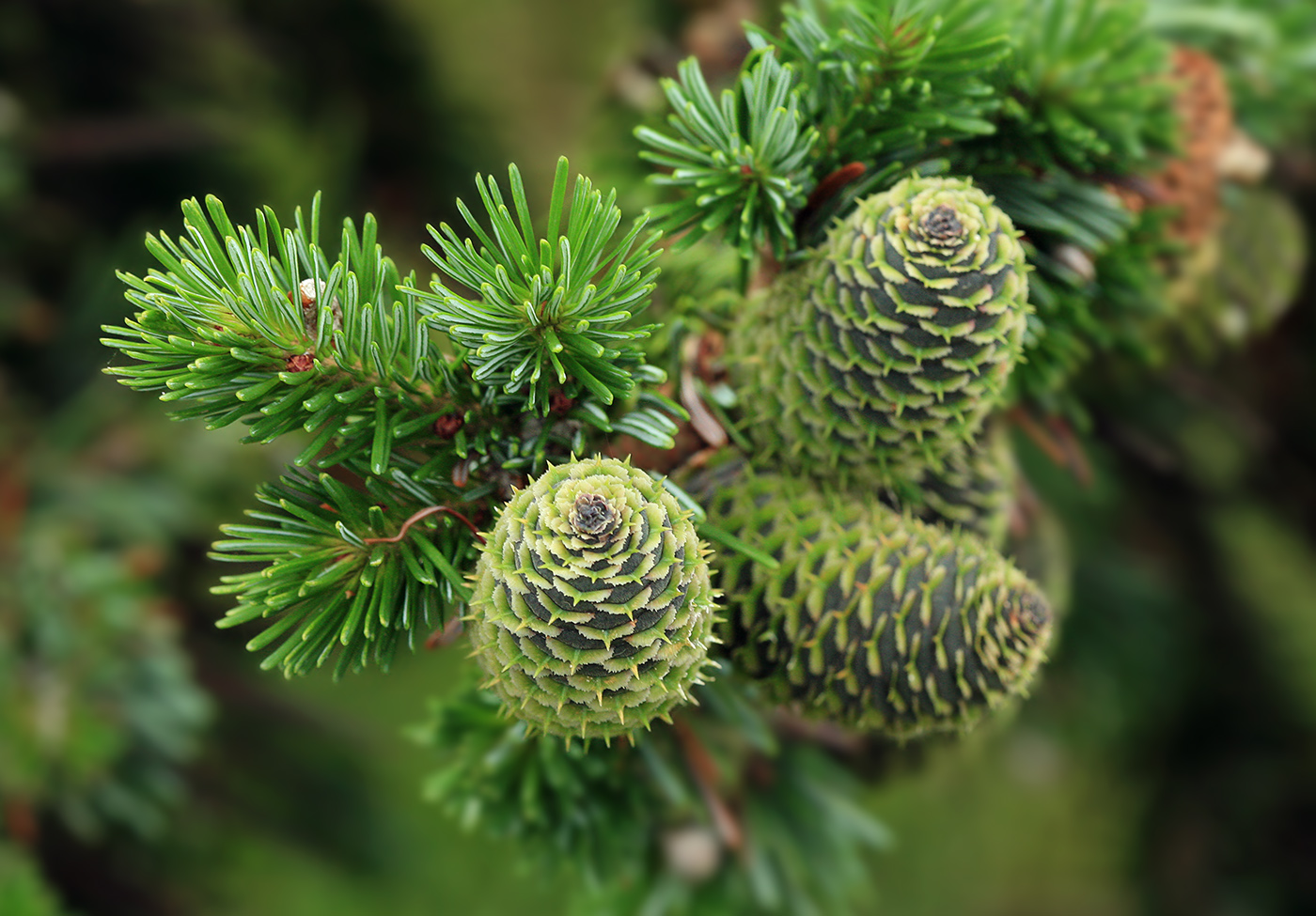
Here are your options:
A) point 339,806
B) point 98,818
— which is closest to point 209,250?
point 98,818

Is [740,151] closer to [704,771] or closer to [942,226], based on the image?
[942,226]

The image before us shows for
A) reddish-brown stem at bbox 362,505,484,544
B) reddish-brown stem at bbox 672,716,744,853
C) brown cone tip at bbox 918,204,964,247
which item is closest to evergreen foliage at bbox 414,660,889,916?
reddish-brown stem at bbox 672,716,744,853

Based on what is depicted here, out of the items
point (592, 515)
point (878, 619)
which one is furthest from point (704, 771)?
point (592, 515)

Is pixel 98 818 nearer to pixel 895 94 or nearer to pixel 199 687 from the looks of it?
pixel 199 687

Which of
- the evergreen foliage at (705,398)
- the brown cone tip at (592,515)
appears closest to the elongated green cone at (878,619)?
the evergreen foliage at (705,398)

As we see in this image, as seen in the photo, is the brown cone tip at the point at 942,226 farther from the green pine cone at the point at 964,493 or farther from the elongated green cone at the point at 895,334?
the green pine cone at the point at 964,493

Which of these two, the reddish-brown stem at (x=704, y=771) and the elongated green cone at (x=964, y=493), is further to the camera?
the reddish-brown stem at (x=704, y=771)
